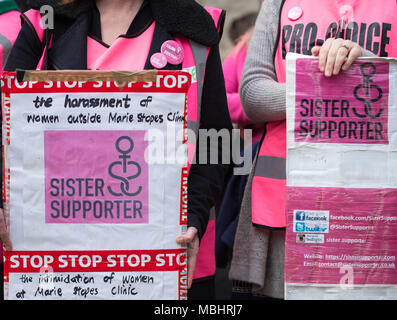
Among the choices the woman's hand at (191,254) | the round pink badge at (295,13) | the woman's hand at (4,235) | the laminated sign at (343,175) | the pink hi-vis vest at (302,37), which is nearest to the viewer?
the woman's hand at (4,235)

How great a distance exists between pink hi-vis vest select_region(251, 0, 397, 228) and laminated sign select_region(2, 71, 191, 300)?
→ 605 millimetres

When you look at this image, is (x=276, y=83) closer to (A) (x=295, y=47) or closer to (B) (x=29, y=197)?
(A) (x=295, y=47)

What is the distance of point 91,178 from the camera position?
1794mm

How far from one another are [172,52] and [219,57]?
0.71 feet

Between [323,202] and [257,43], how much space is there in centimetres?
75

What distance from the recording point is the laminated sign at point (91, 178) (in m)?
1.78

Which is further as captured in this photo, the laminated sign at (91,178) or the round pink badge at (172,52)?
the round pink badge at (172,52)

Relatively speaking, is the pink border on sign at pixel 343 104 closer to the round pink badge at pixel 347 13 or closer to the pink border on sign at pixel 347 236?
the pink border on sign at pixel 347 236

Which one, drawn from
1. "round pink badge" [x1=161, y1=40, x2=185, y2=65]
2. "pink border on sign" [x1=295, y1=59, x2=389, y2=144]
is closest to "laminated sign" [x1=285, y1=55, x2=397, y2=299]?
"pink border on sign" [x1=295, y1=59, x2=389, y2=144]

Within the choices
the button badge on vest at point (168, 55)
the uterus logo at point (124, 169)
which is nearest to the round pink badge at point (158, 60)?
the button badge on vest at point (168, 55)

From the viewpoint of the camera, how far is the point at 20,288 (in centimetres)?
180

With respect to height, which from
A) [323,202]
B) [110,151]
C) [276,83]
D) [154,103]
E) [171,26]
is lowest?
[323,202]

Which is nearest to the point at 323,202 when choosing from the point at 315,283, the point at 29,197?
the point at 315,283

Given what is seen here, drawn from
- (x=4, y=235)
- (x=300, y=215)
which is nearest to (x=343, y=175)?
(x=300, y=215)
